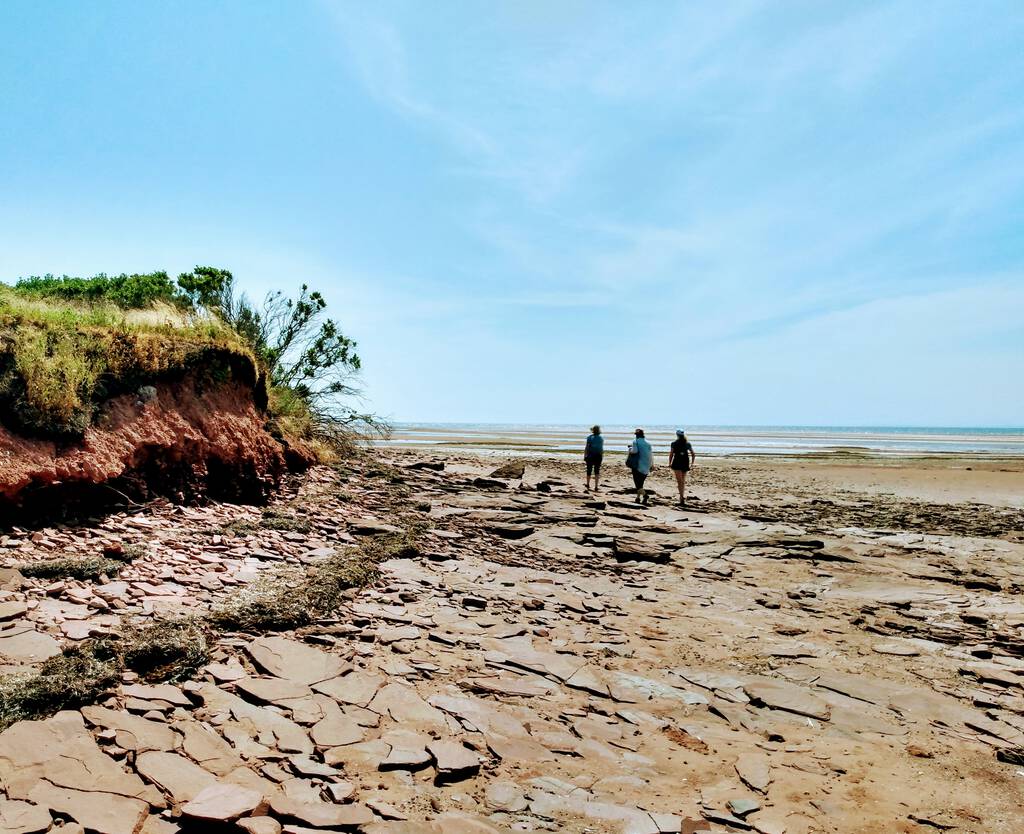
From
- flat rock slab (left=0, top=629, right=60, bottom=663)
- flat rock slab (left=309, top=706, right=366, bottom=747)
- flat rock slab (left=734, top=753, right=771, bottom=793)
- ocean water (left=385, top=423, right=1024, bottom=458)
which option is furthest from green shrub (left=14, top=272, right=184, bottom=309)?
ocean water (left=385, top=423, right=1024, bottom=458)

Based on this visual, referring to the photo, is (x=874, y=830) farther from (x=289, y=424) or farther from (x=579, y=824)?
(x=289, y=424)

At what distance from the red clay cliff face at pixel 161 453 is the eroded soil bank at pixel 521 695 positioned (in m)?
0.55

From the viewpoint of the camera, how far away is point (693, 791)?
3996 mm

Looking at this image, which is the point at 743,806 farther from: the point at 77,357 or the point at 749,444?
the point at 749,444

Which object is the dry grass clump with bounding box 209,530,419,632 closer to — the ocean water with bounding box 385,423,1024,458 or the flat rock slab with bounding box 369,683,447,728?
the flat rock slab with bounding box 369,683,447,728

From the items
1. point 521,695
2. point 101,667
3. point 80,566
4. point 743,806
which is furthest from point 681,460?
point 101,667

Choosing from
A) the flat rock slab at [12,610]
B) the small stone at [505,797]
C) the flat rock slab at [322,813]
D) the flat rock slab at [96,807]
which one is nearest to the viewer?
the flat rock slab at [96,807]

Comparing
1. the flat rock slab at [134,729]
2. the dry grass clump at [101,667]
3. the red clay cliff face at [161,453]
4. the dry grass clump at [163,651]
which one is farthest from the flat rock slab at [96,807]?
the red clay cliff face at [161,453]

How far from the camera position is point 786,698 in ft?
18.4

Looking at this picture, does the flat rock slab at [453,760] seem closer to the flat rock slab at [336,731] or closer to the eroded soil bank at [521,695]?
the eroded soil bank at [521,695]

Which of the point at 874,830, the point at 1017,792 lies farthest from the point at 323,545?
the point at 1017,792

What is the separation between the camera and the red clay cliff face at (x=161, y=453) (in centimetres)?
734

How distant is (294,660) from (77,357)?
19.4 ft

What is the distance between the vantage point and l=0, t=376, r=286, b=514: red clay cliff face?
7.34m
